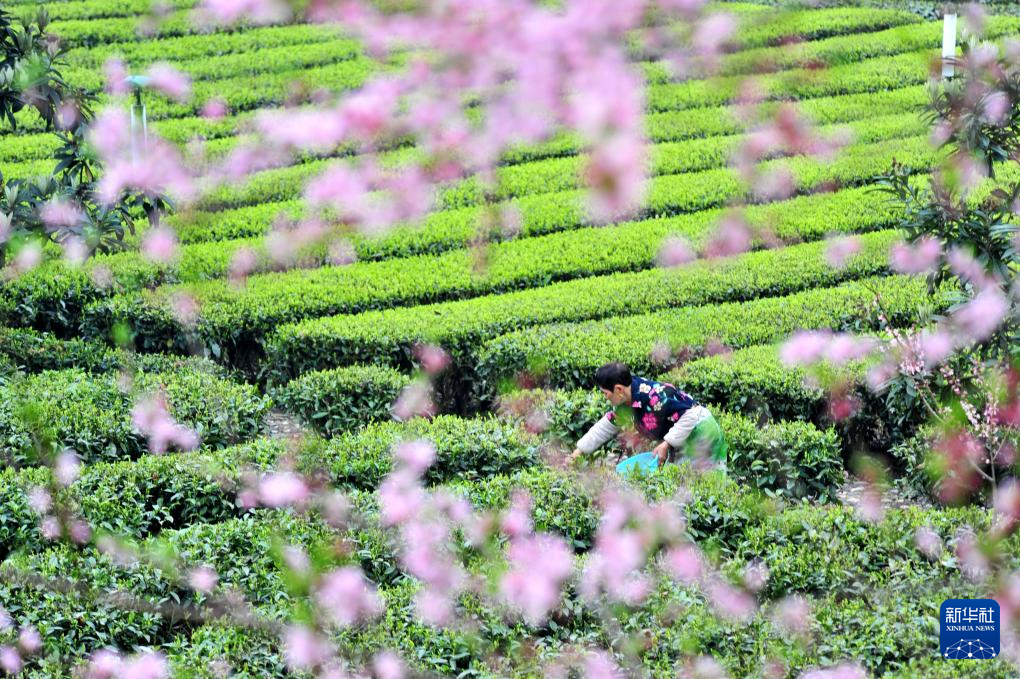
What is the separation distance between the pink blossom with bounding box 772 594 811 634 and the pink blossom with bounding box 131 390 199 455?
3.85 m

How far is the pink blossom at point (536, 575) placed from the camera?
537 cm

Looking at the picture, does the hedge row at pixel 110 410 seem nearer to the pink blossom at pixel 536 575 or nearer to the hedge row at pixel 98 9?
the pink blossom at pixel 536 575

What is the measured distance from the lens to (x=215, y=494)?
6703 mm

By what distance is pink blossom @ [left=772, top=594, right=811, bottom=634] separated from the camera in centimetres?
510

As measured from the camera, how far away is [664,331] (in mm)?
9039

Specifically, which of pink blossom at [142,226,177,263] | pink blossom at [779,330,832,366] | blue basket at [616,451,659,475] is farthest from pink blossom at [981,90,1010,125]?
pink blossom at [142,226,177,263]

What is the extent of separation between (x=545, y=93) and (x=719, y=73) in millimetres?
452

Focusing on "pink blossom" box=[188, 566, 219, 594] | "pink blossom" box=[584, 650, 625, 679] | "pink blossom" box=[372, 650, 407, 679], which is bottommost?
"pink blossom" box=[584, 650, 625, 679]

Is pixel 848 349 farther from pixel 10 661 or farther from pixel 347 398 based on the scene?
pixel 10 661

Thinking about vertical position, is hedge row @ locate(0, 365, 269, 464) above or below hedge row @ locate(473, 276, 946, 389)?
below

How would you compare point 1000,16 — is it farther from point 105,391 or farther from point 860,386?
point 105,391

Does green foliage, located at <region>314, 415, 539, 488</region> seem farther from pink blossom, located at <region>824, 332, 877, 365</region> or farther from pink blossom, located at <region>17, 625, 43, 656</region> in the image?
pink blossom, located at <region>824, 332, 877, 365</region>

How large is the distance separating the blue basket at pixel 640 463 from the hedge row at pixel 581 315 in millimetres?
1625

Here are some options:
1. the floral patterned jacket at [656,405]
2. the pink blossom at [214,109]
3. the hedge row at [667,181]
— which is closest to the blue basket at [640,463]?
the floral patterned jacket at [656,405]
